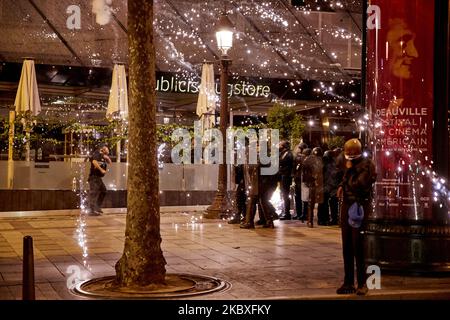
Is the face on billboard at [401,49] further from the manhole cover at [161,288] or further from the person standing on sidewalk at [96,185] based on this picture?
the person standing on sidewalk at [96,185]

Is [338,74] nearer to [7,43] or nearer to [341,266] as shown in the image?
[7,43]

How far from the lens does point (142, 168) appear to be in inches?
309

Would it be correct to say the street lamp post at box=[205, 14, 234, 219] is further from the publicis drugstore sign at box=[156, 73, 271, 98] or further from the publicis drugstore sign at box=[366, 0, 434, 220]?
the publicis drugstore sign at box=[366, 0, 434, 220]

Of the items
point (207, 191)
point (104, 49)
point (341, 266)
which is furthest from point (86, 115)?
point (341, 266)

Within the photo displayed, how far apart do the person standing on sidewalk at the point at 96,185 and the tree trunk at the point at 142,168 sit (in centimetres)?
846

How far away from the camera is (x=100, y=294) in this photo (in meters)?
7.54

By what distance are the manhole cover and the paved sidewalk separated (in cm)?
18

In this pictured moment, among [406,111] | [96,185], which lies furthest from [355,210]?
[96,185]

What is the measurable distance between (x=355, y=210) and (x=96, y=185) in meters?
9.66

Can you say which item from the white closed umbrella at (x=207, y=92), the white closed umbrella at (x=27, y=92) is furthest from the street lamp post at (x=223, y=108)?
the white closed umbrella at (x=27, y=92)

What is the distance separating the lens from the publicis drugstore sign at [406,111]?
9031mm

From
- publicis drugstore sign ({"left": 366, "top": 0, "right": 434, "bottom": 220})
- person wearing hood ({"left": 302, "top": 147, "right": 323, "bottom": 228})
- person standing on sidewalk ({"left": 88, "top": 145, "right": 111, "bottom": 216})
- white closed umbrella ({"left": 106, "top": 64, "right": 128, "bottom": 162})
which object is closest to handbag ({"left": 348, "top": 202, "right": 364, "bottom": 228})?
publicis drugstore sign ({"left": 366, "top": 0, "right": 434, "bottom": 220})

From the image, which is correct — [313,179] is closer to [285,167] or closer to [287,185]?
[285,167]
